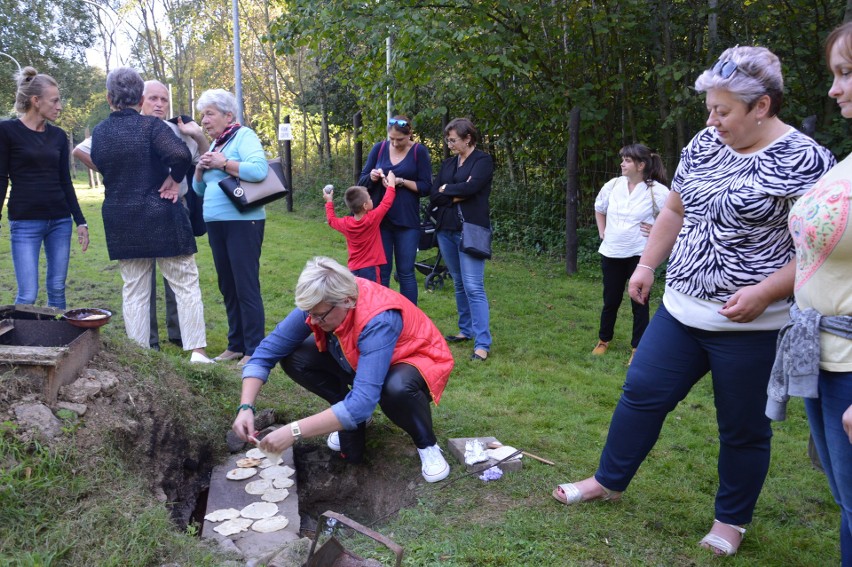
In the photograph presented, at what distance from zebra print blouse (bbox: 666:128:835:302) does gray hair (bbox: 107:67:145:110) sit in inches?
147

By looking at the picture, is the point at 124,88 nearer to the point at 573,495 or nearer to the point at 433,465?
the point at 433,465

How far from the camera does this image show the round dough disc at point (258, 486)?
12.2 feet

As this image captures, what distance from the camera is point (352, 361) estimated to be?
3510 mm

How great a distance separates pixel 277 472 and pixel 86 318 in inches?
50.9

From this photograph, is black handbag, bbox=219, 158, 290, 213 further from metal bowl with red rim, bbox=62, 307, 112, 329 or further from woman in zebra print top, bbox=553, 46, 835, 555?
woman in zebra print top, bbox=553, 46, 835, 555

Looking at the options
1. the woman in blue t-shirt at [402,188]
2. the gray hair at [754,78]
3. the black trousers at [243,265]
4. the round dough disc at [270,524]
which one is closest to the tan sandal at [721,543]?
the gray hair at [754,78]

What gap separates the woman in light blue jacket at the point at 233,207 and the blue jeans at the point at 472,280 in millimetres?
1655

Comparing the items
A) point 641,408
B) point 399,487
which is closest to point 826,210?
point 641,408

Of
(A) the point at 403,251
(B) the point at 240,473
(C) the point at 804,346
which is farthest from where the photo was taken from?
(A) the point at 403,251

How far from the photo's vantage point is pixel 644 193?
5906mm

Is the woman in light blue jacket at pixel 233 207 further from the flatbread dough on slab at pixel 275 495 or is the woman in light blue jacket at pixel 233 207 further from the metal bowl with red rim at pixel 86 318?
the flatbread dough on slab at pixel 275 495

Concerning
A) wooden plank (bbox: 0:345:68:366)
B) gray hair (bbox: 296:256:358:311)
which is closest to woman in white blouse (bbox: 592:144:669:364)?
gray hair (bbox: 296:256:358:311)

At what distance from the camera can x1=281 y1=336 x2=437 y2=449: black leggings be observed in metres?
3.52

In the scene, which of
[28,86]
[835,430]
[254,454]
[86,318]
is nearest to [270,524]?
[254,454]
